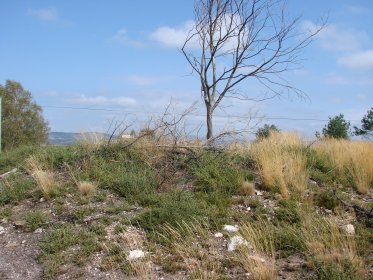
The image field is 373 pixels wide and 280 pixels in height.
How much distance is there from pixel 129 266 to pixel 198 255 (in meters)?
0.68

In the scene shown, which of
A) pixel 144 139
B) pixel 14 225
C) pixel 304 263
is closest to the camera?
pixel 304 263

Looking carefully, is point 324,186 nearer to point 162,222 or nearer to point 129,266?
point 162,222

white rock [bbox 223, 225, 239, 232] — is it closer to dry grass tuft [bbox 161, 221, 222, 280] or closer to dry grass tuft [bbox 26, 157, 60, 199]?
dry grass tuft [bbox 161, 221, 222, 280]

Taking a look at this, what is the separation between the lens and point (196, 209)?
5219mm

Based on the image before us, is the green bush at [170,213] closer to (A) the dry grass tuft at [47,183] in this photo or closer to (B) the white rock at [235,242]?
(B) the white rock at [235,242]

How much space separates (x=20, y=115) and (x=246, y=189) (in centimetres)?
2247

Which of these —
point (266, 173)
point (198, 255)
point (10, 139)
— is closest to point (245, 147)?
point (266, 173)

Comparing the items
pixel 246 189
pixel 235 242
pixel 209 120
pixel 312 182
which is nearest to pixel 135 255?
pixel 235 242

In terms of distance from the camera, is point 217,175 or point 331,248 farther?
point 217,175

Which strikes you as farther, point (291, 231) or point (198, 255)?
point (291, 231)

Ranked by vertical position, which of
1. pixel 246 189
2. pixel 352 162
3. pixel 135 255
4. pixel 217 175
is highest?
pixel 352 162

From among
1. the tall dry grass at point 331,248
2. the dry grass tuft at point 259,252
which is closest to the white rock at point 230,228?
the dry grass tuft at point 259,252

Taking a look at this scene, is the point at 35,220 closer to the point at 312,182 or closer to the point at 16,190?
the point at 16,190

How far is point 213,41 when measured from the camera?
353 inches
